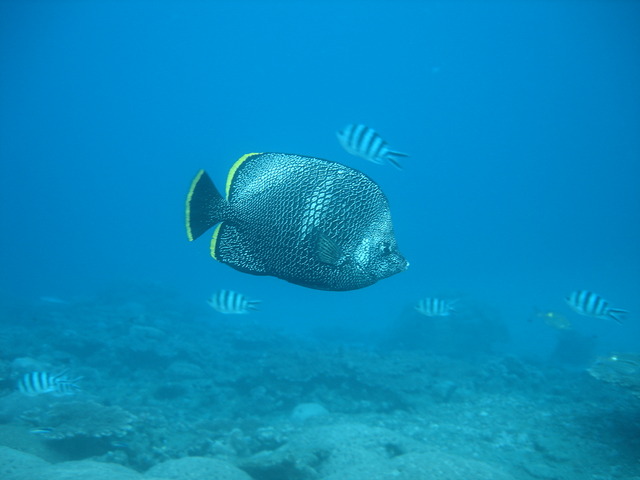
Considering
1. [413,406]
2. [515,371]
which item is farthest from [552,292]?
[413,406]

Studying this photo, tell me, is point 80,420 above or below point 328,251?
below

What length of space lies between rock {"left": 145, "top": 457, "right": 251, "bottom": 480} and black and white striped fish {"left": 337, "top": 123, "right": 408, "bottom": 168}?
Answer: 14.9 feet

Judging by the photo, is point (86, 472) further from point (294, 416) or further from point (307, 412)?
point (307, 412)

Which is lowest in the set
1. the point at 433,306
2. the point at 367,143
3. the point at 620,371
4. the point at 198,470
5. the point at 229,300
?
the point at 198,470

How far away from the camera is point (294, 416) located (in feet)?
25.7

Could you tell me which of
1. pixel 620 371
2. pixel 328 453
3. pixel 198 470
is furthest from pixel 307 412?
pixel 620 371

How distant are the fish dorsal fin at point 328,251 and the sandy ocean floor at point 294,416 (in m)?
3.89

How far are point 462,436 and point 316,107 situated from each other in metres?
147

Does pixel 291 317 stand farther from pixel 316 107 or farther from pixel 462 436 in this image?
pixel 316 107

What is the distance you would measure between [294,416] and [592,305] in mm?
6157

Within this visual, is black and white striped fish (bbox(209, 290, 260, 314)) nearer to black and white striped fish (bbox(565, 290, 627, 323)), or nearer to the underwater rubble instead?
black and white striped fish (bbox(565, 290, 627, 323))

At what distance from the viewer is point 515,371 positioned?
11.1 metres

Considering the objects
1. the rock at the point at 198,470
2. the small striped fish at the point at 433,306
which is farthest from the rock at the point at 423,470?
the small striped fish at the point at 433,306

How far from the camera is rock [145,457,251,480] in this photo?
4320mm
